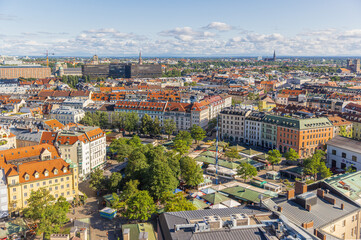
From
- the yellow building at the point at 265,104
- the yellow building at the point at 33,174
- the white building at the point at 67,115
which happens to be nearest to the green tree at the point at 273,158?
the yellow building at the point at 33,174

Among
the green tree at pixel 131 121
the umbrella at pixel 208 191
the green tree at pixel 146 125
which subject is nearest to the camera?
the umbrella at pixel 208 191

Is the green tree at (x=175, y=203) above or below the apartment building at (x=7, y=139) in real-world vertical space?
below

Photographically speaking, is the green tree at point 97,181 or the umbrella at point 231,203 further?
the green tree at point 97,181

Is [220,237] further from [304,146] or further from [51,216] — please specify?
[304,146]

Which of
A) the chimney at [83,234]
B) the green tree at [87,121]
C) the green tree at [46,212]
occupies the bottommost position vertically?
the chimney at [83,234]

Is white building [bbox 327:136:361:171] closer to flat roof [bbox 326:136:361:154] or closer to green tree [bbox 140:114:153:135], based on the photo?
flat roof [bbox 326:136:361:154]

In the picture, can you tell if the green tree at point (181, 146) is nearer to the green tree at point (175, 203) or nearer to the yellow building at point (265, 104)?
the green tree at point (175, 203)
